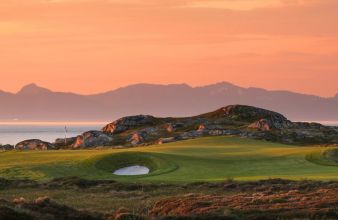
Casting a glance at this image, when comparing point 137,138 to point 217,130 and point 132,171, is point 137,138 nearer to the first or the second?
point 217,130

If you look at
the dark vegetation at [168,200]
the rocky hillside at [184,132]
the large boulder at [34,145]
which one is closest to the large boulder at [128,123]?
the rocky hillside at [184,132]

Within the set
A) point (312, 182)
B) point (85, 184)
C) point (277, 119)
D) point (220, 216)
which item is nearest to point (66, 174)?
point (85, 184)

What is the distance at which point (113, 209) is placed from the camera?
147 ft

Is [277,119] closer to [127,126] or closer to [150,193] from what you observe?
[127,126]

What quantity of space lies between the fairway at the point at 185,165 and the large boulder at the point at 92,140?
6140cm

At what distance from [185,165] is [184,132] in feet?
278

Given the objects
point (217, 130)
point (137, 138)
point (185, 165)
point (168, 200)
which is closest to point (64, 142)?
point (137, 138)

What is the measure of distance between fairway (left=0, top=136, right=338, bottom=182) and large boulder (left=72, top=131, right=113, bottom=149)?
61401 mm

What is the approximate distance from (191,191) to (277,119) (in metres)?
134

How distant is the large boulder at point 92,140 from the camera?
152 meters

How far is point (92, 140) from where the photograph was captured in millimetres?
155250

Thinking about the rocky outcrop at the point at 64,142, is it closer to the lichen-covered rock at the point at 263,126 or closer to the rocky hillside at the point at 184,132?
the rocky hillside at the point at 184,132

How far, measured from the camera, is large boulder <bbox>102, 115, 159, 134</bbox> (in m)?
183

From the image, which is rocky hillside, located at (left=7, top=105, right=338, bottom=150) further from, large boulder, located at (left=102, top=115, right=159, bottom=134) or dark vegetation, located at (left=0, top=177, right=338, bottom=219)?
dark vegetation, located at (left=0, top=177, right=338, bottom=219)
